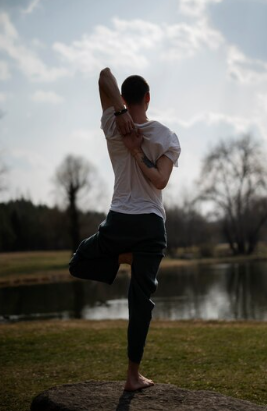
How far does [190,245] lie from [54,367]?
7135cm

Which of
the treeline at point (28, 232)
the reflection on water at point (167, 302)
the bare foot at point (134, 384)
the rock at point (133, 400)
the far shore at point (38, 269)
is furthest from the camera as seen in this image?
the treeline at point (28, 232)

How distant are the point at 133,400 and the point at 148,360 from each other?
10.00ft

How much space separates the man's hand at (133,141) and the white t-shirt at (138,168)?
2.2 inches

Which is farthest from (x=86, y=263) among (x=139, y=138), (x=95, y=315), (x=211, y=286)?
(x=211, y=286)

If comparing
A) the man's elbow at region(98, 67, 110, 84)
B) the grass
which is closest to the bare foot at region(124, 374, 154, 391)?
the grass

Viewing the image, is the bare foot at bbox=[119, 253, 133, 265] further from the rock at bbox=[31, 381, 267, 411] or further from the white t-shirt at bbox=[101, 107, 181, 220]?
the rock at bbox=[31, 381, 267, 411]

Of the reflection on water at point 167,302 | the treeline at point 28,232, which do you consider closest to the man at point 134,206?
the reflection on water at point 167,302

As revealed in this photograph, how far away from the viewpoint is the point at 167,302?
18078 millimetres

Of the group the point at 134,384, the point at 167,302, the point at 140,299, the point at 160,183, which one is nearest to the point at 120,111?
the point at 160,183

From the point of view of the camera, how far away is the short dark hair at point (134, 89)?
3.41 m

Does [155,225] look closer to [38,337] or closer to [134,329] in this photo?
[134,329]

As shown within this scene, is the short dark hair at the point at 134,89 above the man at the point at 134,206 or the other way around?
above

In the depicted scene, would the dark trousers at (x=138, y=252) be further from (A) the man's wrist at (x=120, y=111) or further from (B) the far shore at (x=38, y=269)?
(B) the far shore at (x=38, y=269)

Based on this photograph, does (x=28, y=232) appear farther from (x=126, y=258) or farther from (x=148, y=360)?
(x=126, y=258)
